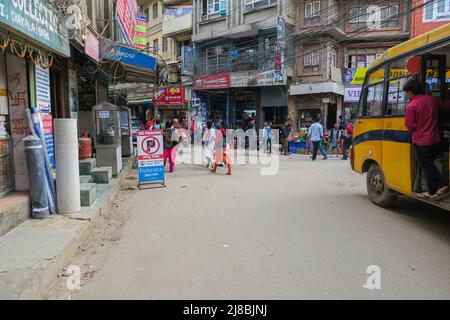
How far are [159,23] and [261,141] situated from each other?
20.9 m

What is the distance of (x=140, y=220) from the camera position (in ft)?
21.6

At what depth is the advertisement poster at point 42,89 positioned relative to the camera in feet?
23.9

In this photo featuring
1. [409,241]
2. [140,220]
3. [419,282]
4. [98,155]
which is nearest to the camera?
[419,282]

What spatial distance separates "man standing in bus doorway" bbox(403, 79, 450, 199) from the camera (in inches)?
216

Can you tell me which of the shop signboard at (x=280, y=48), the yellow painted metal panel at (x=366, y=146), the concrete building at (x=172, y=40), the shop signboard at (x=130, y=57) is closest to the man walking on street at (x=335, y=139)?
the shop signboard at (x=280, y=48)

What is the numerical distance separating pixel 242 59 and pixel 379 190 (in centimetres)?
1934

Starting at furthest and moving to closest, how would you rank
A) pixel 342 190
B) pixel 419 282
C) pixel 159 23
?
pixel 159 23 < pixel 342 190 < pixel 419 282

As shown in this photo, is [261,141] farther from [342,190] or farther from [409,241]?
[409,241]

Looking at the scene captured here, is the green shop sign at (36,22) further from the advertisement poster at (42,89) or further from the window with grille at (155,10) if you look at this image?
the window with grille at (155,10)

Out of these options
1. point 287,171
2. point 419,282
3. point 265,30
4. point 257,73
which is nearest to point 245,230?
point 419,282

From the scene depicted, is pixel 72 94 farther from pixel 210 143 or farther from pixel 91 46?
pixel 210 143

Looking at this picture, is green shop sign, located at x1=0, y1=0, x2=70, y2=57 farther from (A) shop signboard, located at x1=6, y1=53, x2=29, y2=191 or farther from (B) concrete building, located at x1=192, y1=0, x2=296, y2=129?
(B) concrete building, located at x1=192, y1=0, x2=296, y2=129

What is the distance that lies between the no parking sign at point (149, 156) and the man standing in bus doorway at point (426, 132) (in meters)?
6.21

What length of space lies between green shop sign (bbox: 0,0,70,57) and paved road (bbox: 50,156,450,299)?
3.16 meters
